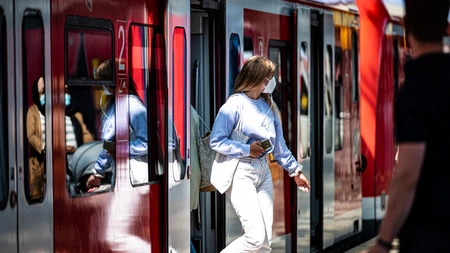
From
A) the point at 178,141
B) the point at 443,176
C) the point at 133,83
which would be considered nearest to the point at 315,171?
the point at 178,141

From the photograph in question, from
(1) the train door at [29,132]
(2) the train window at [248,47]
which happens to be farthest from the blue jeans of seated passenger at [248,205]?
(1) the train door at [29,132]

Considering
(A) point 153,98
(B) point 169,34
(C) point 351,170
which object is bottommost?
(C) point 351,170

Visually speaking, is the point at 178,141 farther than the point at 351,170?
No

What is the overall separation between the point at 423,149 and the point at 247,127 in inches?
144

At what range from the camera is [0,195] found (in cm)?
482

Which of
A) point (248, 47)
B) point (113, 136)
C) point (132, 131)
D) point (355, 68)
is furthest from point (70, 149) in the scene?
point (355, 68)

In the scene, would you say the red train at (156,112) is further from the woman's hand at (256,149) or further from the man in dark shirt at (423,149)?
the man in dark shirt at (423,149)

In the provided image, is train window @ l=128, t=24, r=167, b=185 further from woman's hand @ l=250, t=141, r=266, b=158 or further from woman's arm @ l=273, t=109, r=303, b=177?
woman's arm @ l=273, t=109, r=303, b=177

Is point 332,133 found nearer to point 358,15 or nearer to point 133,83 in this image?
point 358,15

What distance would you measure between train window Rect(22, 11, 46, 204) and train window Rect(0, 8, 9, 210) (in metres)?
0.15

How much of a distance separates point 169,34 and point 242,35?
1252 millimetres

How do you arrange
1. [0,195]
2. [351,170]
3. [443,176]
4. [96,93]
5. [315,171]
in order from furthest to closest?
1. [351,170]
2. [315,171]
3. [96,93]
4. [0,195]
5. [443,176]

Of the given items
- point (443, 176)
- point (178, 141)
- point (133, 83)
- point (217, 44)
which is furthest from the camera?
point (217, 44)

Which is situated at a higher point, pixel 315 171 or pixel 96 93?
pixel 96 93
